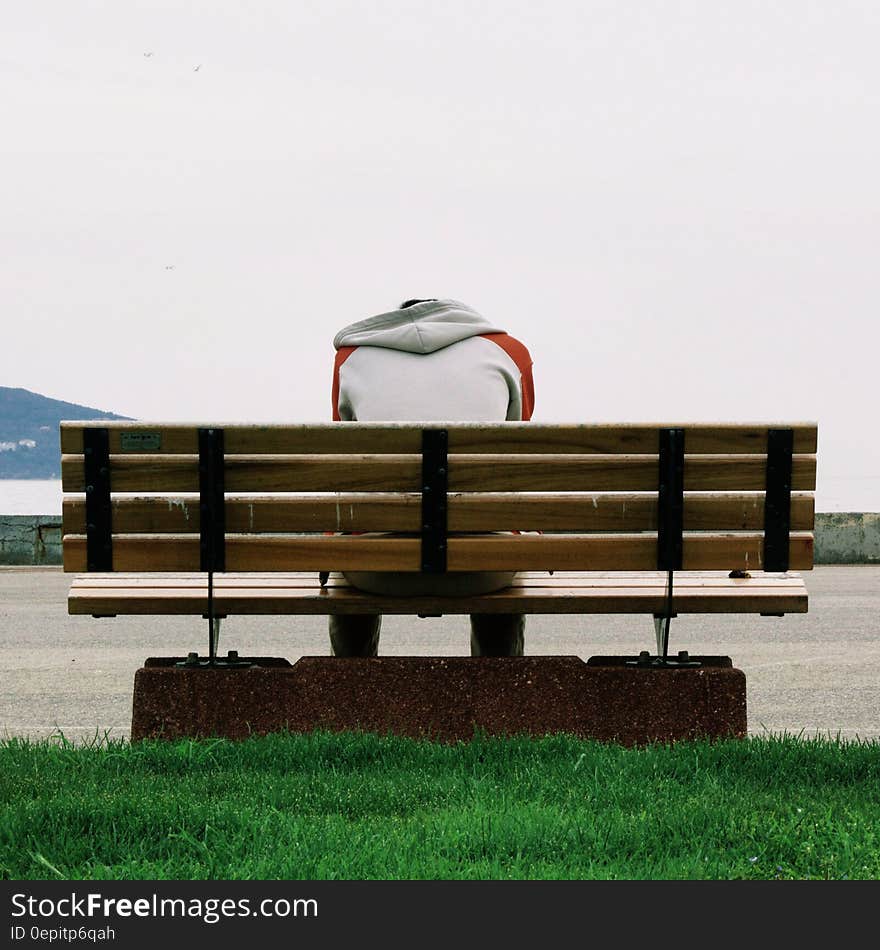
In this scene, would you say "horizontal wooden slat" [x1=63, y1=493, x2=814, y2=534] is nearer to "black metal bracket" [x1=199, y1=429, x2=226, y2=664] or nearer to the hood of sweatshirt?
"black metal bracket" [x1=199, y1=429, x2=226, y2=664]

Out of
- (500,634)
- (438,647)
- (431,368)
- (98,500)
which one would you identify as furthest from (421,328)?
(438,647)

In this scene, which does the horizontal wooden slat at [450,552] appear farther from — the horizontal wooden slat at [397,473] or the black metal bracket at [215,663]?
the black metal bracket at [215,663]

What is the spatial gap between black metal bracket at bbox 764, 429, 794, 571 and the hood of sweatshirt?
A: 1.14 meters

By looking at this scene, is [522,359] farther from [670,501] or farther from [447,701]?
[447,701]

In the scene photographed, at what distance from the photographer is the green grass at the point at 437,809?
11.0 feet

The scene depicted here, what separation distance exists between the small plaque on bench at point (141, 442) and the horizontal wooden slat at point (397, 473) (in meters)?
0.04

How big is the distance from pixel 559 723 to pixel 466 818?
4.09 feet

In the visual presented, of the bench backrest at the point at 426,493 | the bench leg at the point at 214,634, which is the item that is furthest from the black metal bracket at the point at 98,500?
the bench leg at the point at 214,634

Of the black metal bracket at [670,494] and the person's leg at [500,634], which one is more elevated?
the black metal bracket at [670,494]

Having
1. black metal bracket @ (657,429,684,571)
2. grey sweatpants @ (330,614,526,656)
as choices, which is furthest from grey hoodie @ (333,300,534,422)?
grey sweatpants @ (330,614,526,656)

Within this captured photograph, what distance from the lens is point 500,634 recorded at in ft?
17.2

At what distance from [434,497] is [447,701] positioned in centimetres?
74
